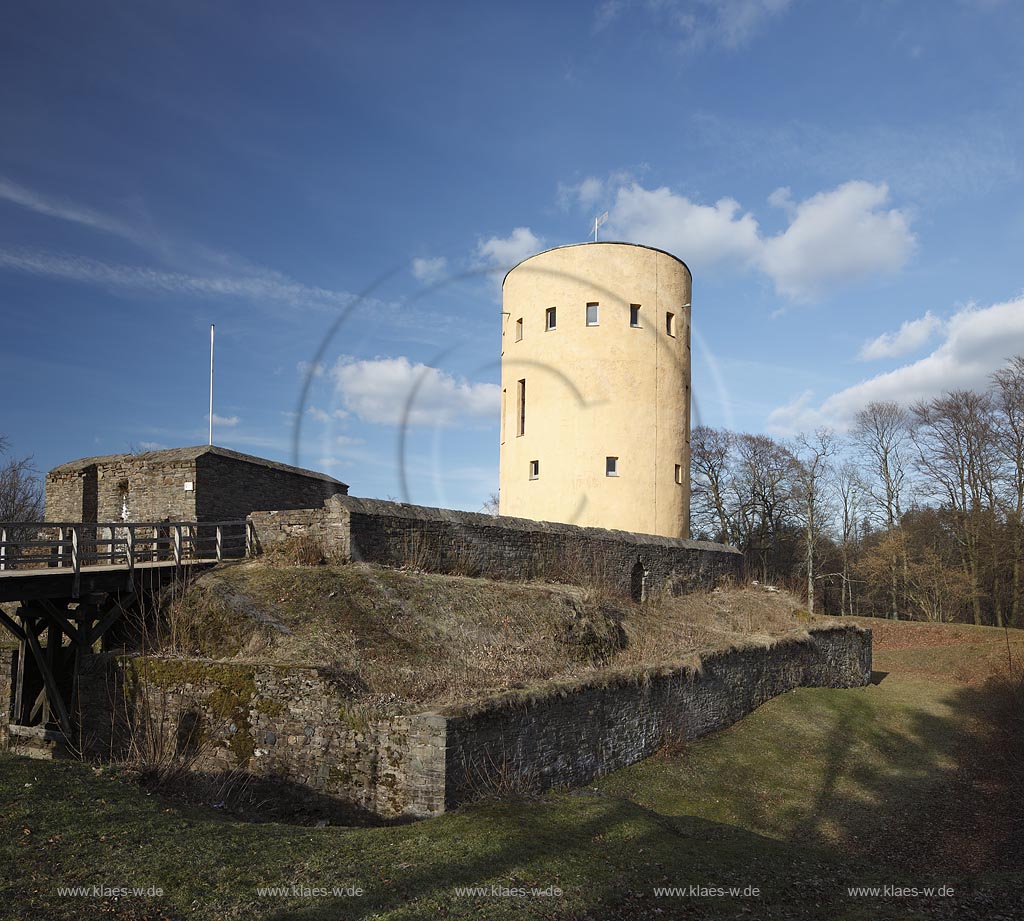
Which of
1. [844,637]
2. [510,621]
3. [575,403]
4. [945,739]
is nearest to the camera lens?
[510,621]

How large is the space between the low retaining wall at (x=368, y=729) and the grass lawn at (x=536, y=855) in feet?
2.20

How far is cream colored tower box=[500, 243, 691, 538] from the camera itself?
25.8 m

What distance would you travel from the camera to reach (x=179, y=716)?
10539 mm

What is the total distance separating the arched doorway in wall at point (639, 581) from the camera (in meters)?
22.4

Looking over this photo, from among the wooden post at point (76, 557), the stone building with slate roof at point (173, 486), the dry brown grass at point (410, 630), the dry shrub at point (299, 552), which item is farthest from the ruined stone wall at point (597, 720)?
the stone building with slate roof at point (173, 486)

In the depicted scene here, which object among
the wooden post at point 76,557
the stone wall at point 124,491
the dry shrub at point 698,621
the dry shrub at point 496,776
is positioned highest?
the stone wall at point 124,491

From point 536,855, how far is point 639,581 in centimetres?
1624

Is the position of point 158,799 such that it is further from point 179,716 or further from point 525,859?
A: point 525,859

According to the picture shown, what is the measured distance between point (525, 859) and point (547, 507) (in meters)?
19.7

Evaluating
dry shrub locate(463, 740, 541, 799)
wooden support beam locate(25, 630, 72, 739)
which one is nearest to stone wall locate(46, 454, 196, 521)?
wooden support beam locate(25, 630, 72, 739)

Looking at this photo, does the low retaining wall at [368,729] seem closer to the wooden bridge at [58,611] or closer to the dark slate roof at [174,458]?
the wooden bridge at [58,611]

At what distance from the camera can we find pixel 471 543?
55.9 ft

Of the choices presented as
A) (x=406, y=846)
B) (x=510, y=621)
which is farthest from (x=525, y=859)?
(x=510, y=621)

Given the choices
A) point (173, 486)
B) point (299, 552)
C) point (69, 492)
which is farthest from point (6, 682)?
point (69, 492)
